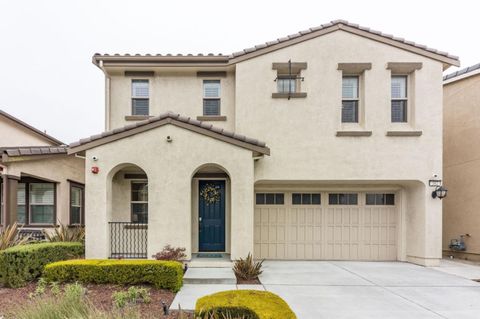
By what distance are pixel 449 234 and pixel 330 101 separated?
7.49 m

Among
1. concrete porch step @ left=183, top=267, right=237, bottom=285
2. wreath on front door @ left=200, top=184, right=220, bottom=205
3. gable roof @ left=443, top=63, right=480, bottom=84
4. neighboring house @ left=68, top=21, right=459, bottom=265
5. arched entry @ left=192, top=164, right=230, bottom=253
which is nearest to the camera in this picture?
concrete porch step @ left=183, top=267, right=237, bottom=285

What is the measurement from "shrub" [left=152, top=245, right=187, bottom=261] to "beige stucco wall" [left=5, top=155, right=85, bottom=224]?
5.58m

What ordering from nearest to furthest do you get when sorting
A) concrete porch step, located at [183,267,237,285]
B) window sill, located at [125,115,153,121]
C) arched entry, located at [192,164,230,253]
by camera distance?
concrete porch step, located at [183,267,237,285], arched entry, located at [192,164,230,253], window sill, located at [125,115,153,121]

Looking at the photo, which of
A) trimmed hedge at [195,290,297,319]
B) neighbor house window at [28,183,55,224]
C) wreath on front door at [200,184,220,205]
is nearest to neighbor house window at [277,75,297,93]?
wreath on front door at [200,184,220,205]

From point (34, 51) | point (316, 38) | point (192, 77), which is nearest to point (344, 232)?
point (316, 38)

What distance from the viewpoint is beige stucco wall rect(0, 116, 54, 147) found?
13.2 m

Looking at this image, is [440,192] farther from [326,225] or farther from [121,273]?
[121,273]

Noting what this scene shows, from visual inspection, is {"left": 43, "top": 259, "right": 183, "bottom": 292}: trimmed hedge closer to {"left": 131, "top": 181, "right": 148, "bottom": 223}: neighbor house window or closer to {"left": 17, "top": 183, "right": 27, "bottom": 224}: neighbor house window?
{"left": 131, "top": 181, "right": 148, "bottom": 223}: neighbor house window

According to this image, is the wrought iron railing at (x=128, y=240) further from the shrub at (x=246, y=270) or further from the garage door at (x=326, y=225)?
the garage door at (x=326, y=225)

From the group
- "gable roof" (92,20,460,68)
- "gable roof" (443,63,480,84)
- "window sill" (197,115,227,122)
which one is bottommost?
"window sill" (197,115,227,122)

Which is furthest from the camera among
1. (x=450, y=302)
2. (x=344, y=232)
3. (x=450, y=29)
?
(x=450, y=29)

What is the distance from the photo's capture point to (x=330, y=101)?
32.3 ft

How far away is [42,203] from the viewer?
1155cm

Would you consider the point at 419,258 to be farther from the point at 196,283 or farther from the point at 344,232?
the point at 196,283
